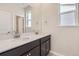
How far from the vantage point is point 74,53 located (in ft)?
11.2

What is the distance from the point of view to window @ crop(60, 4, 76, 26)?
3.45 m

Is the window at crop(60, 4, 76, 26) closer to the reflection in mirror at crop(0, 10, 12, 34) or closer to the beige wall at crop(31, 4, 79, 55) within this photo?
the beige wall at crop(31, 4, 79, 55)

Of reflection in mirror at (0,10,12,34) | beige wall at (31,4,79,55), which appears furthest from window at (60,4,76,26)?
reflection in mirror at (0,10,12,34)

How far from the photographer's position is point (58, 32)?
3512 mm

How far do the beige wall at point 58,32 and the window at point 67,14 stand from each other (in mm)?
136

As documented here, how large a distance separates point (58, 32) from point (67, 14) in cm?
56

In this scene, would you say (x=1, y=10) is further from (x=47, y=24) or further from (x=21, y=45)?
(x=47, y=24)

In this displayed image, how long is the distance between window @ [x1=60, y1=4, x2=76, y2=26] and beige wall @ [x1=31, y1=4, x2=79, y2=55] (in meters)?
0.14

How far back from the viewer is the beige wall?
11.1ft

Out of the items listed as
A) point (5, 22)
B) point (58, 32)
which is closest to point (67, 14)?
point (58, 32)

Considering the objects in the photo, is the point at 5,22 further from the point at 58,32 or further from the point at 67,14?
the point at 67,14

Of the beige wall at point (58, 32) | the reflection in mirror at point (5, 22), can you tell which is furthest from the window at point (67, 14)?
the reflection in mirror at point (5, 22)

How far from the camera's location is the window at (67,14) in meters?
3.45

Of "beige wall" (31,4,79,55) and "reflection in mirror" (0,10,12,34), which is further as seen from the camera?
"beige wall" (31,4,79,55)
